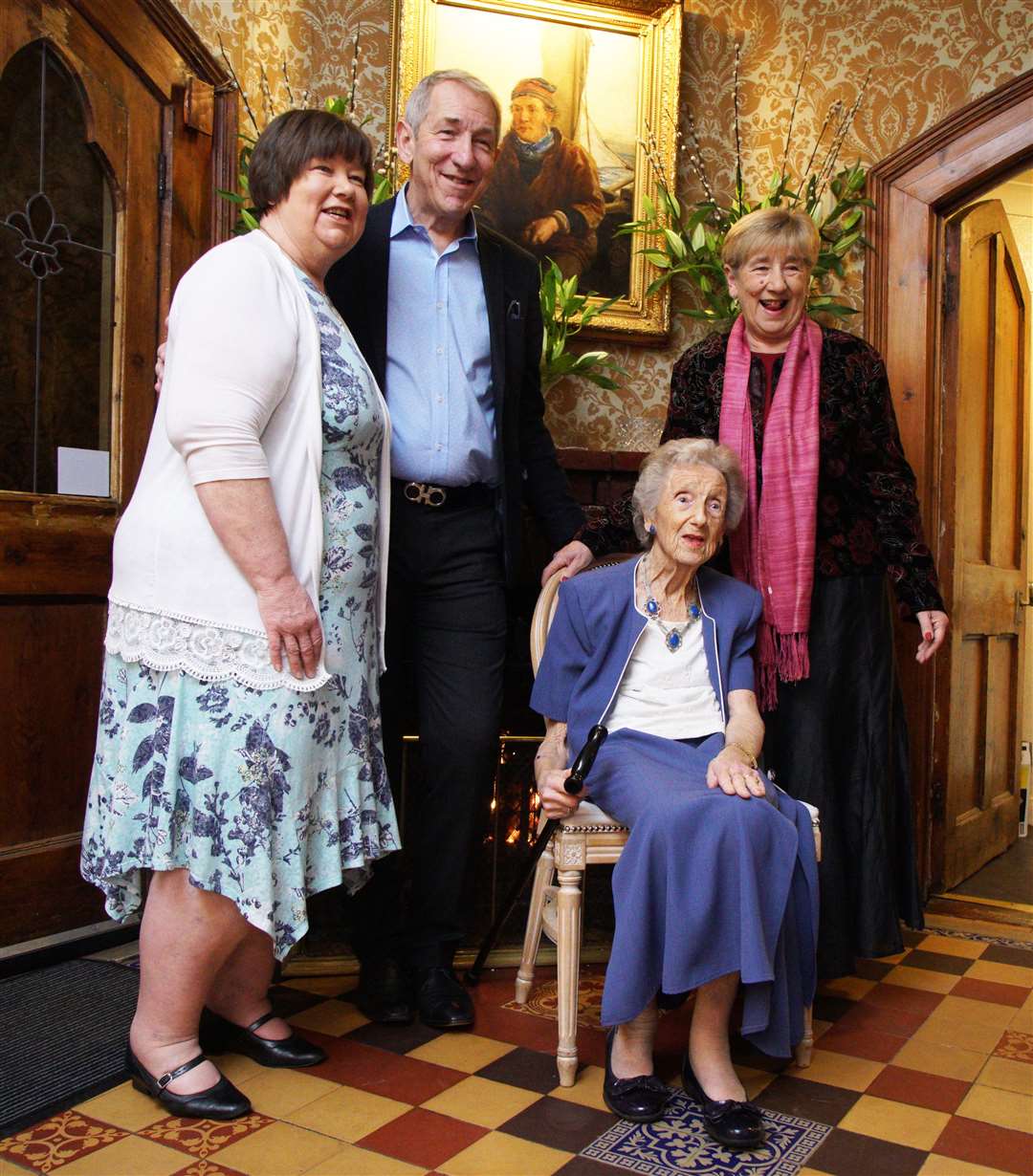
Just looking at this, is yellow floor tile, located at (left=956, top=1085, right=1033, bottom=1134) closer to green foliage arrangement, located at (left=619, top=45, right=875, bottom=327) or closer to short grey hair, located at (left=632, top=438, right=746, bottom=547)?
short grey hair, located at (left=632, top=438, right=746, bottom=547)

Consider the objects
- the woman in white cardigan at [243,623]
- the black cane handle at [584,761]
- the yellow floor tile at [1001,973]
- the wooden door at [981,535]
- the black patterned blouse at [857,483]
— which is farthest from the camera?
the wooden door at [981,535]

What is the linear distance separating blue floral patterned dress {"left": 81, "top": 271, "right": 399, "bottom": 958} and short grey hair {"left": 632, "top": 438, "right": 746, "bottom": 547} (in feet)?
1.87

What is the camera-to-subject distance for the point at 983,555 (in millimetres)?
3871

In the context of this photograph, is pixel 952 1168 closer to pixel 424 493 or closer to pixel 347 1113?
pixel 347 1113

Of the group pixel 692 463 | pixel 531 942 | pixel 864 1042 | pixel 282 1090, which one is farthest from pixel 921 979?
pixel 282 1090

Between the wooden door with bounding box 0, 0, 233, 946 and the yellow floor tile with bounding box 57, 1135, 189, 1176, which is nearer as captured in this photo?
the yellow floor tile with bounding box 57, 1135, 189, 1176

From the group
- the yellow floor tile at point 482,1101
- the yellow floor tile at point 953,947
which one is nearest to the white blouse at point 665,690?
the yellow floor tile at point 482,1101

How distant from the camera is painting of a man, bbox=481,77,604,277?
3354 millimetres

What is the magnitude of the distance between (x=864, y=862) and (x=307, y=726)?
4.24ft

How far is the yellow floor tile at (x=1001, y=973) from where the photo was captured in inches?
110

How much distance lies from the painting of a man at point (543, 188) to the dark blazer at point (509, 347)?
85 cm

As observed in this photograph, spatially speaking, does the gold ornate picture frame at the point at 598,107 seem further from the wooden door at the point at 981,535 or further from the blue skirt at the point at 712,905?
the blue skirt at the point at 712,905

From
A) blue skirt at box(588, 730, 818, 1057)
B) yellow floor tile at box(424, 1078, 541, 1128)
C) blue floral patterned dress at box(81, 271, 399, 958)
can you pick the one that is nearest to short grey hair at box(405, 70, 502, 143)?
blue floral patterned dress at box(81, 271, 399, 958)

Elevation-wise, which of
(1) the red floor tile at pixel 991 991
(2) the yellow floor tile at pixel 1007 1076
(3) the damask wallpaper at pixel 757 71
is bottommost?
(1) the red floor tile at pixel 991 991
